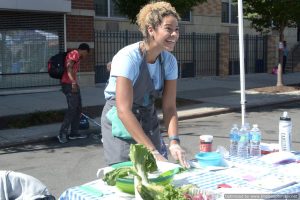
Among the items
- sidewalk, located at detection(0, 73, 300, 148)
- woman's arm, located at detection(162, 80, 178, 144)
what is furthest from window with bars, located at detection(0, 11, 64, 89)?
woman's arm, located at detection(162, 80, 178, 144)

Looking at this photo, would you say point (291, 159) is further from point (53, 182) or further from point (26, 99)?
point (26, 99)

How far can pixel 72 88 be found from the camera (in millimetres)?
9273

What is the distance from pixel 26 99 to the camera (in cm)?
1520

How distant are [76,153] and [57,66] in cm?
188

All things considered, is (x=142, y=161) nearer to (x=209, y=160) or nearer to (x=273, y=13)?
(x=209, y=160)

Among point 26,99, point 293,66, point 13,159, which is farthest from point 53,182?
point 293,66

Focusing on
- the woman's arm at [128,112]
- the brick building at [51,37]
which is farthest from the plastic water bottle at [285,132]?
the brick building at [51,37]

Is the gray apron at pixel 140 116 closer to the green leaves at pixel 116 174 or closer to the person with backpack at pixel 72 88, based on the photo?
the green leaves at pixel 116 174

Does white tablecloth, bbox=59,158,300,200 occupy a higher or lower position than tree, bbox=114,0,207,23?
lower

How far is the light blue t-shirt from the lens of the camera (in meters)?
3.33

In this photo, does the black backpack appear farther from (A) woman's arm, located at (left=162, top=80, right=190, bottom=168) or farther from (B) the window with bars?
(B) the window with bars

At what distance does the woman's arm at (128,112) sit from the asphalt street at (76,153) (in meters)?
3.08

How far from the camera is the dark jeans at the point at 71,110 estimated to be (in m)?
9.34

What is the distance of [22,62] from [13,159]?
31.0ft
